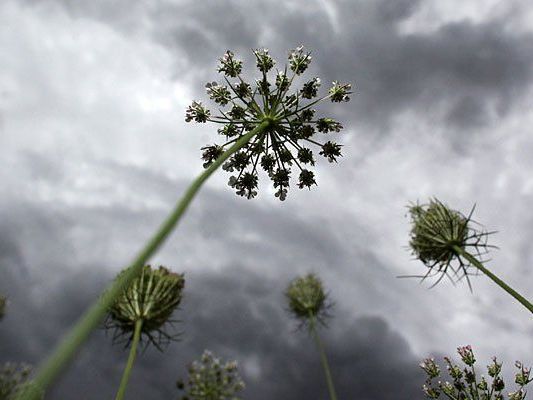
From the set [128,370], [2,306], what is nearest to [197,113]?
[128,370]

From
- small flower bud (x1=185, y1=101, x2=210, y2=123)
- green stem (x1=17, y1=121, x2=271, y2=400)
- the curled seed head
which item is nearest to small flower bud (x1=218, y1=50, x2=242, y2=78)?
small flower bud (x1=185, y1=101, x2=210, y2=123)

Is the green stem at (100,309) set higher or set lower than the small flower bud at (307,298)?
lower

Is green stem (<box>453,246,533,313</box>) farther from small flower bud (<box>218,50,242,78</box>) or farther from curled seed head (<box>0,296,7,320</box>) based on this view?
curled seed head (<box>0,296,7,320</box>)

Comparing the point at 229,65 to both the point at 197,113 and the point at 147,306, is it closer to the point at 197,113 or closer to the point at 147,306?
the point at 197,113

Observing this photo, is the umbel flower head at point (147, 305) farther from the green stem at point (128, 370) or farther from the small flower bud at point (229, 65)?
the small flower bud at point (229, 65)

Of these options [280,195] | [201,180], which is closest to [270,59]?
[280,195]

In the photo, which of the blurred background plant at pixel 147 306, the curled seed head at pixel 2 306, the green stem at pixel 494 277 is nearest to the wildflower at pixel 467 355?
the green stem at pixel 494 277

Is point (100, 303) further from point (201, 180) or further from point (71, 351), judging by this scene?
point (201, 180)
